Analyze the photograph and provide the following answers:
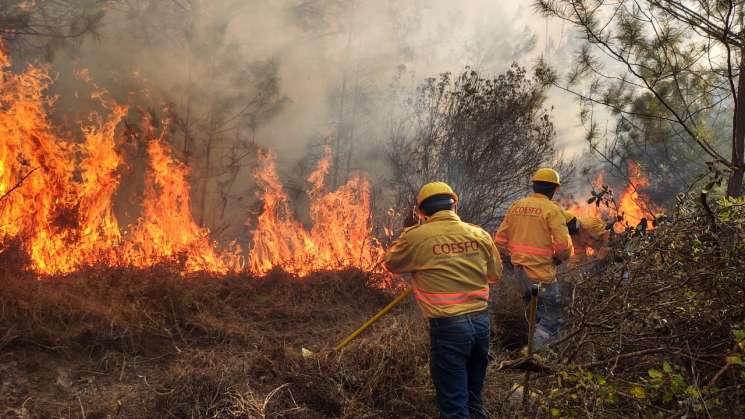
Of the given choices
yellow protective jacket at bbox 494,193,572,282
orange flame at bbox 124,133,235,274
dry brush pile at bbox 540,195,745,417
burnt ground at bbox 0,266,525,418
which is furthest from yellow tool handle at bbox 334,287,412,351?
orange flame at bbox 124,133,235,274

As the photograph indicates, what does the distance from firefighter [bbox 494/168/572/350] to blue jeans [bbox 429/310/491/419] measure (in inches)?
79.1

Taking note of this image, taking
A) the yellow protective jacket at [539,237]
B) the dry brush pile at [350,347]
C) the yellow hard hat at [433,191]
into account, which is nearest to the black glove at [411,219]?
the dry brush pile at [350,347]

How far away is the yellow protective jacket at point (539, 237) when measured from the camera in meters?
5.01

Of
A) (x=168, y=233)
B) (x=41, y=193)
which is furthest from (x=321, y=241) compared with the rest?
(x=41, y=193)

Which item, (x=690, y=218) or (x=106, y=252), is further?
(x=106, y=252)

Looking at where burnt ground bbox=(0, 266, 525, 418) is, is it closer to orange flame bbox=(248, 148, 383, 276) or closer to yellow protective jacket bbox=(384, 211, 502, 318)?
orange flame bbox=(248, 148, 383, 276)

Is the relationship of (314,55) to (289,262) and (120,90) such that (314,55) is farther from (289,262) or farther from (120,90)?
(289,262)

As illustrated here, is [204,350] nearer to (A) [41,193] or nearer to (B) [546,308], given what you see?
(A) [41,193]

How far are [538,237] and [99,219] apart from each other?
252 inches

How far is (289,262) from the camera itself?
800 cm

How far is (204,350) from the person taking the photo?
5.39 m

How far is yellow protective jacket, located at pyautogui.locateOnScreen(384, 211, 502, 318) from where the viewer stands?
3301mm

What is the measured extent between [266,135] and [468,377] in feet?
34.0

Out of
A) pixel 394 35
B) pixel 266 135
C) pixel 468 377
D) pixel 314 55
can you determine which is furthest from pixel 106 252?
pixel 394 35
